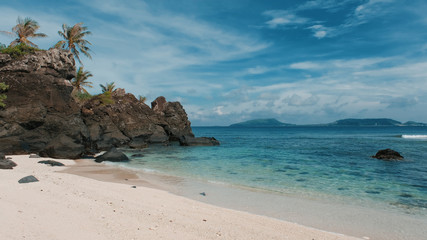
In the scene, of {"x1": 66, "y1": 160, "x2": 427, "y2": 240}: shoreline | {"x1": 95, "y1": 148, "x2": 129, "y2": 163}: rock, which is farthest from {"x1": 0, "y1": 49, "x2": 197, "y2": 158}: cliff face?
{"x1": 66, "y1": 160, "x2": 427, "y2": 240}: shoreline

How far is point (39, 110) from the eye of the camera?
24.0 meters

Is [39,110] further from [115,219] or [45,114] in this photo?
[115,219]

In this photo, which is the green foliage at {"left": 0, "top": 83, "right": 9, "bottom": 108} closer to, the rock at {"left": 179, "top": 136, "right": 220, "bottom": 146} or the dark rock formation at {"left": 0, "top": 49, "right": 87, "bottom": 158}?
the dark rock formation at {"left": 0, "top": 49, "right": 87, "bottom": 158}

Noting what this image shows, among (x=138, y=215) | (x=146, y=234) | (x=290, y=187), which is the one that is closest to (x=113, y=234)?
(x=146, y=234)

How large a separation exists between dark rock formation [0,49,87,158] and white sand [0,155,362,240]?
1403cm

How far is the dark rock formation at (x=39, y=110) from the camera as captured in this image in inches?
841

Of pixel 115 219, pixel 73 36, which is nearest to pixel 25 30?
pixel 73 36

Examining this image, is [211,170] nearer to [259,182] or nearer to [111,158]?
[259,182]

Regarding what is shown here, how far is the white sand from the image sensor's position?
A: 5555 millimetres

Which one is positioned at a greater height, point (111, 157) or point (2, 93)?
point (2, 93)

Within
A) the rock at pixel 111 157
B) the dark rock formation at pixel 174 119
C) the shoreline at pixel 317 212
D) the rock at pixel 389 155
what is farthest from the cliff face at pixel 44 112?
the rock at pixel 389 155

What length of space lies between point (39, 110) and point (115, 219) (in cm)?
2243

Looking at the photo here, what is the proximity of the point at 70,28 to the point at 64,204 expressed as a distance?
45.6m

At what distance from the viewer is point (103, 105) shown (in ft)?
139
